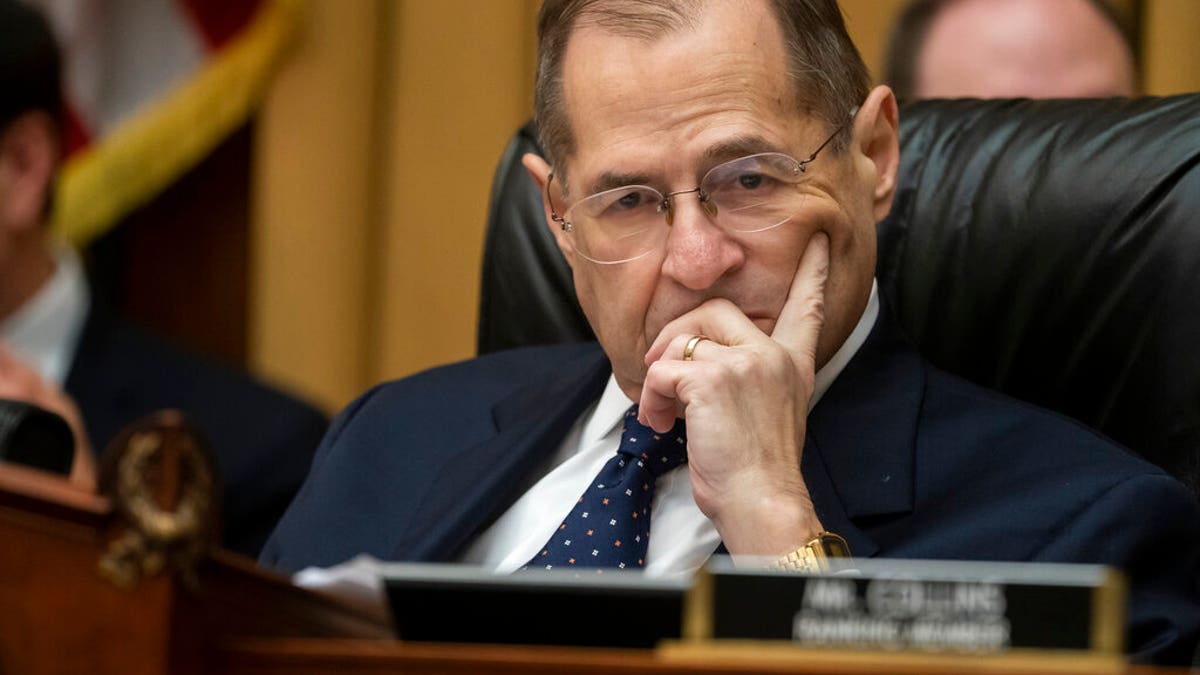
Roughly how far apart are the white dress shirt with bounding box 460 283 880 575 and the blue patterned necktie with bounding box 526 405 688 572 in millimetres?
19

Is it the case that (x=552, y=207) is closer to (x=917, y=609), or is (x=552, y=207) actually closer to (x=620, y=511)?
(x=620, y=511)

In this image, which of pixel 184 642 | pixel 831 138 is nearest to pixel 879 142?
pixel 831 138

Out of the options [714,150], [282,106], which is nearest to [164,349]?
[282,106]

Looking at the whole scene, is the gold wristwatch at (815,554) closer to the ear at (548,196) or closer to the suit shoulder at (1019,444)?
the suit shoulder at (1019,444)

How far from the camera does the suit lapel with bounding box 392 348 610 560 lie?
1.74 m

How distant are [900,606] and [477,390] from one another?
121 cm

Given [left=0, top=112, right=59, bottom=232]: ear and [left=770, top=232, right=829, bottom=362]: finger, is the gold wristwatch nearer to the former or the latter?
[left=770, top=232, right=829, bottom=362]: finger

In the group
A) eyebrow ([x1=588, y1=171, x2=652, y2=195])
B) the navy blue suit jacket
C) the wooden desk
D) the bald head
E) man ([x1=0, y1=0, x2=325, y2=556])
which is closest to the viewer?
the wooden desk

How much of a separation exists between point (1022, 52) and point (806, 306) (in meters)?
1.31

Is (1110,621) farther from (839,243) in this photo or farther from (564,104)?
(564,104)

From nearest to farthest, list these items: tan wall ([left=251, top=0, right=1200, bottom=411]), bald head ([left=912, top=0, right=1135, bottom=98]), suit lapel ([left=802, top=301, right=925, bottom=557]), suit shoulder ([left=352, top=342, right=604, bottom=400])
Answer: suit lapel ([left=802, top=301, right=925, bottom=557]), suit shoulder ([left=352, top=342, right=604, bottom=400]), bald head ([left=912, top=0, right=1135, bottom=98]), tan wall ([left=251, top=0, right=1200, bottom=411])

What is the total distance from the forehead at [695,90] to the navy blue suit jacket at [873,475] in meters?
0.29

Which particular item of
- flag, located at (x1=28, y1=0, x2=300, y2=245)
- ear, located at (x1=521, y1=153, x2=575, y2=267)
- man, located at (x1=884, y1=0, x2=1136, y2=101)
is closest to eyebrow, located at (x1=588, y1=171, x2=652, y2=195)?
ear, located at (x1=521, y1=153, x2=575, y2=267)

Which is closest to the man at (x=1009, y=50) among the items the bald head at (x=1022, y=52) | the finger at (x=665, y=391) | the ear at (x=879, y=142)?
the bald head at (x=1022, y=52)
